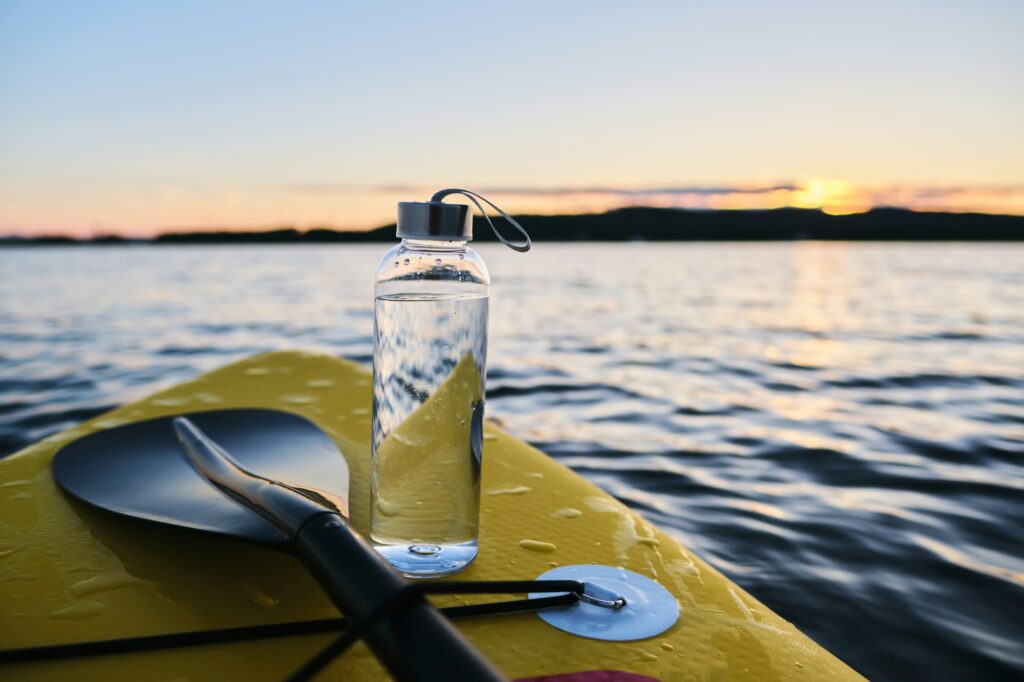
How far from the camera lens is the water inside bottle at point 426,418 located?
963 millimetres

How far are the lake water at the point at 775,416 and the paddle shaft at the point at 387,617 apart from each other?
1.52 metres

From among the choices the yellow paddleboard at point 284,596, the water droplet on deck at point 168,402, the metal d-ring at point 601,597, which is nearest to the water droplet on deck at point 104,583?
the yellow paddleboard at point 284,596

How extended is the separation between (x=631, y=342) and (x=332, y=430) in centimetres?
581

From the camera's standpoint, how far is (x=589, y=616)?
92cm

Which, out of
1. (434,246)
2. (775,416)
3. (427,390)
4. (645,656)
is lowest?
(775,416)

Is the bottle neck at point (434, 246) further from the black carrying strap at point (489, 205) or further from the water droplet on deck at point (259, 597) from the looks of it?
the water droplet on deck at point (259, 597)

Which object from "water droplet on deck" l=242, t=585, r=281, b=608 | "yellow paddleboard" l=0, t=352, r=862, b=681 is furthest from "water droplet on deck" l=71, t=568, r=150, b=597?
"water droplet on deck" l=242, t=585, r=281, b=608

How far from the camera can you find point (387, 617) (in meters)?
0.59

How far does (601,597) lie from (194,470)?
2.50 feet

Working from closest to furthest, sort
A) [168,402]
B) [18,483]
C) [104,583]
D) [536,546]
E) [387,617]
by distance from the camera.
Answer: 1. [387,617]
2. [104,583]
3. [536,546]
4. [18,483]
5. [168,402]

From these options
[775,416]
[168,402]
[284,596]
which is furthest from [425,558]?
[775,416]

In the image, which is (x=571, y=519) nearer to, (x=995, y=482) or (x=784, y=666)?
(x=784, y=666)

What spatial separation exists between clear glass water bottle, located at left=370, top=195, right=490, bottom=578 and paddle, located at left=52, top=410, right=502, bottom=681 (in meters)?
0.11

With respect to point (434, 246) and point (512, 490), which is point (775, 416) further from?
point (434, 246)
